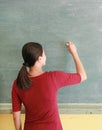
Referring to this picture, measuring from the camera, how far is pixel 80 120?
5.18ft

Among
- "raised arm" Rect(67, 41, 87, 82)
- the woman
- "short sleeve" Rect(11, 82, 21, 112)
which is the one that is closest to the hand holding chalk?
"raised arm" Rect(67, 41, 87, 82)

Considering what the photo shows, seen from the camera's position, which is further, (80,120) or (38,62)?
(80,120)

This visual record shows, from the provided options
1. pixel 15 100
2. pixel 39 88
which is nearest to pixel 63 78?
pixel 39 88

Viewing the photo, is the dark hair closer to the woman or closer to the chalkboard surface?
the woman

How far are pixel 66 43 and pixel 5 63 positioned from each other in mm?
390

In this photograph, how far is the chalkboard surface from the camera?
1.41 metres

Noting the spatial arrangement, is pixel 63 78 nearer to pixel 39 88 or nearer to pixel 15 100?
pixel 39 88

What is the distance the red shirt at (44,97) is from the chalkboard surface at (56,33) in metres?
0.20

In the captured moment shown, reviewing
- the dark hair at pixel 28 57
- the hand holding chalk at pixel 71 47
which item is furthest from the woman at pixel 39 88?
the hand holding chalk at pixel 71 47

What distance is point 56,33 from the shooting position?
1.44 meters

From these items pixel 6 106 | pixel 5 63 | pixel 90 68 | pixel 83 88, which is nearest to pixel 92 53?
pixel 90 68

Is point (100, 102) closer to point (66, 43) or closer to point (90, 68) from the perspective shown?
point (90, 68)

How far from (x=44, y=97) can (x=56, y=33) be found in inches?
15.6

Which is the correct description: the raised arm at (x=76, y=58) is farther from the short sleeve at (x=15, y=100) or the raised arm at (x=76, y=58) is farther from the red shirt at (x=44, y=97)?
the short sleeve at (x=15, y=100)
